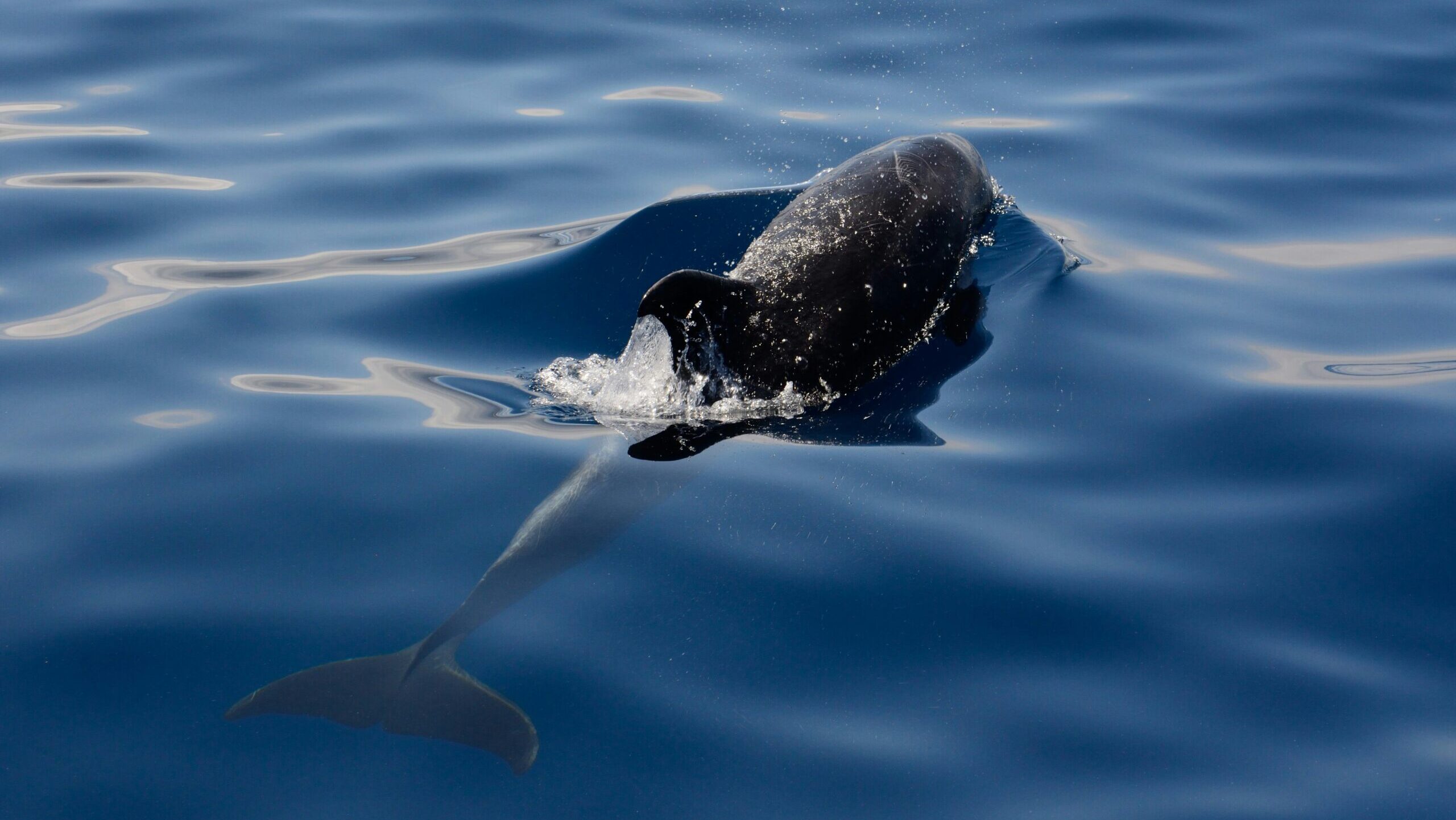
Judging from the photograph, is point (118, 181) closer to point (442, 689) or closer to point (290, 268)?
point (290, 268)

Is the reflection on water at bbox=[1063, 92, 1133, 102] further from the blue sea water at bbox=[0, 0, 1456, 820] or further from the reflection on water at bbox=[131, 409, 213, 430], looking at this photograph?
the reflection on water at bbox=[131, 409, 213, 430]

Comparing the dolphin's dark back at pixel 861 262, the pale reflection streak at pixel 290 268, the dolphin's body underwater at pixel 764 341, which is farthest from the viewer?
the pale reflection streak at pixel 290 268

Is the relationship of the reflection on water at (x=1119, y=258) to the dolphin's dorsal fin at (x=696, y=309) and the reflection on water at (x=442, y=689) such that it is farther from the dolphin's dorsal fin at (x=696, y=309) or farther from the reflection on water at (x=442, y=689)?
the reflection on water at (x=442, y=689)

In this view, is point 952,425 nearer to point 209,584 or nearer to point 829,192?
point 829,192

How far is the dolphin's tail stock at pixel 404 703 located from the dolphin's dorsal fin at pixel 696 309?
241 cm

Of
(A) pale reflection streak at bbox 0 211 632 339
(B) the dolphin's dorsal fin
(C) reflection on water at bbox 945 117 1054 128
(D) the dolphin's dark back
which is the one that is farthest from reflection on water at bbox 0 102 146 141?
(C) reflection on water at bbox 945 117 1054 128

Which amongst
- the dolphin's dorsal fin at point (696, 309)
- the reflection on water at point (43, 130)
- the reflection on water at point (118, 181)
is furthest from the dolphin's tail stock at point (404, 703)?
the reflection on water at point (43, 130)

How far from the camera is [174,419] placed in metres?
6.88

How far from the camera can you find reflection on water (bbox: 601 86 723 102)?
1209cm

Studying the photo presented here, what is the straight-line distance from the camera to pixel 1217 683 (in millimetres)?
5020

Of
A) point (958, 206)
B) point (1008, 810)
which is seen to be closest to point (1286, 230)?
point (958, 206)

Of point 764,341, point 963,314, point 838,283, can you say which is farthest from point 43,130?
point 963,314

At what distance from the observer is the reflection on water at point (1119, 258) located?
895 cm

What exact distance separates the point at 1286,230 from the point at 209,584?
789 cm
